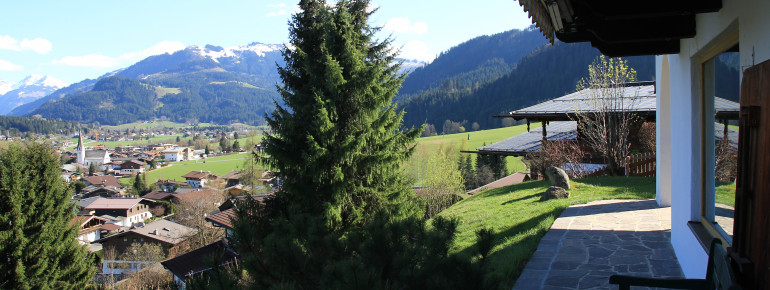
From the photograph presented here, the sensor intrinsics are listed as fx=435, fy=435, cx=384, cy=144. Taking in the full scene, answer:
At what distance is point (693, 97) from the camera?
3871mm

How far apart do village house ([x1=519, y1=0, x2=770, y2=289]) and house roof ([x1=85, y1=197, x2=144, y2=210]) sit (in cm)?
5634

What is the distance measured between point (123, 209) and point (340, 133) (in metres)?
48.9

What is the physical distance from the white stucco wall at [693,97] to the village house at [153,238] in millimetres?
32971

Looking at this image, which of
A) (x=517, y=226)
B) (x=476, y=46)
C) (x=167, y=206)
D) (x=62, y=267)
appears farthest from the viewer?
(x=476, y=46)

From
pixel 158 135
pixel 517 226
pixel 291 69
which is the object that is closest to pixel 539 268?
pixel 517 226

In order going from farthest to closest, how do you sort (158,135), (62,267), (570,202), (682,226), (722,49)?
(158,135) → (62,267) → (570,202) → (682,226) → (722,49)

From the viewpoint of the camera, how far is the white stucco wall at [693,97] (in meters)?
2.29

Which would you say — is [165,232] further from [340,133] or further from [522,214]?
[522,214]

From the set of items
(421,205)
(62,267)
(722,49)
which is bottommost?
(62,267)

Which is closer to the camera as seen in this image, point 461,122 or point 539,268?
point 539,268

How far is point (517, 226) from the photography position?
7715mm

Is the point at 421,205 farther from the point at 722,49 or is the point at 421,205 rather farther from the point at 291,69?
the point at 722,49

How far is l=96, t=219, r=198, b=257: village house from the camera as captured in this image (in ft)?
106

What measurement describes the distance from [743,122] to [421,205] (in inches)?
412
